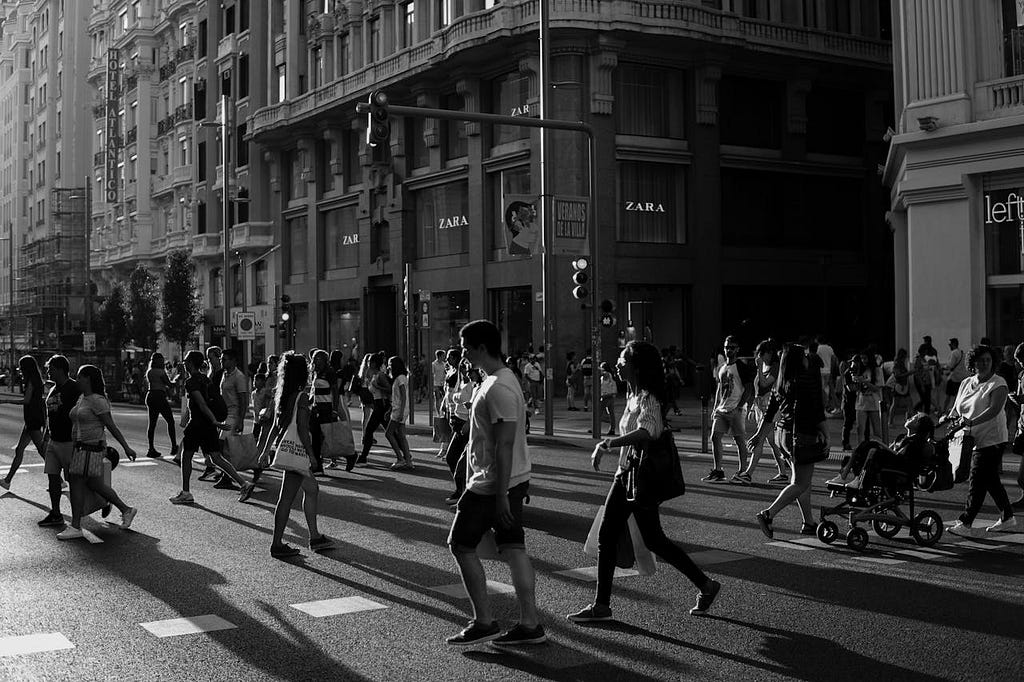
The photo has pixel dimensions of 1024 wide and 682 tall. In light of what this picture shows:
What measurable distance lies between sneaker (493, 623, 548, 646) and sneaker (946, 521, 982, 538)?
5.14 m

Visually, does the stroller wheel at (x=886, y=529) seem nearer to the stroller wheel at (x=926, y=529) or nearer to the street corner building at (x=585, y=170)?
the stroller wheel at (x=926, y=529)

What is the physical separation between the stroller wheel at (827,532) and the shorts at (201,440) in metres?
7.22

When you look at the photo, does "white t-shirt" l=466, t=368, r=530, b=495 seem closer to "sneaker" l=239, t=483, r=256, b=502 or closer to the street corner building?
"sneaker" l=239, t=483, r=256, b=502

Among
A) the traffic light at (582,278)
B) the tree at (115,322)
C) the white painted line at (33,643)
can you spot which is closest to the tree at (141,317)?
the tree at (115,322)

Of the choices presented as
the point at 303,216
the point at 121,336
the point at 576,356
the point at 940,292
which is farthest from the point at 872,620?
the point at 121,336

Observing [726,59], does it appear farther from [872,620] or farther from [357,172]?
[872,620]

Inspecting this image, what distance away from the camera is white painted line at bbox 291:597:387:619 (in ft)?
23.6

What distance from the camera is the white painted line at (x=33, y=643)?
6.29m

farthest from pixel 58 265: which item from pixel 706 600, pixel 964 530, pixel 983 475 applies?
pixel 706 600

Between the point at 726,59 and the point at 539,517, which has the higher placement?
the point at 726,59

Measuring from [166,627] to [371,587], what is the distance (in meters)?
1.58

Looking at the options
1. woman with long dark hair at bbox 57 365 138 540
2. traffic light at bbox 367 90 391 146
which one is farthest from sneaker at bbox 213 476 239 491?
traffic light at bbox 367 90 391 146

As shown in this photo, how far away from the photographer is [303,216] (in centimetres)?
4756

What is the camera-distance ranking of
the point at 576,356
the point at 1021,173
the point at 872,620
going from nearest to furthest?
the point at 872,620, the point at 1021,173, the point at 576,356
